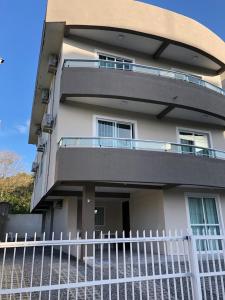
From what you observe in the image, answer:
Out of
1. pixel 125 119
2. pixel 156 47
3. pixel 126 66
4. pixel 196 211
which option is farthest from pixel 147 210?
pixel 156 47

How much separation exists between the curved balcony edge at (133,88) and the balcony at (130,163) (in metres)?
2.10

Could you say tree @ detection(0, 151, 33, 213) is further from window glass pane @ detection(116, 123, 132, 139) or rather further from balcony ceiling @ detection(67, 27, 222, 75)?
balcony ceiling @ detection(67, 27, 222, 75)

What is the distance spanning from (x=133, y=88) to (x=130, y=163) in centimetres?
356

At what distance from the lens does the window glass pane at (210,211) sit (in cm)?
1309

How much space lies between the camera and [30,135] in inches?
1025

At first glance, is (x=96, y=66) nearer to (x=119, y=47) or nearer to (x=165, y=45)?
(x=119, y=47)

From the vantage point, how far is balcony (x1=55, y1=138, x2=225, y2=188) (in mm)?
10141

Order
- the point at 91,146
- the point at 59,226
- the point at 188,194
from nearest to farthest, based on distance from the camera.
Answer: the point at 91,146
the point at 188,194
the point at 59,226

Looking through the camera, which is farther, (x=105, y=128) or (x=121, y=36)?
(x=121, y=36)

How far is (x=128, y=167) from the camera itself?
34.5 ft

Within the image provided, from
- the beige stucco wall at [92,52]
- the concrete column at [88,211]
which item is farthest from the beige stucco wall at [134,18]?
the concrete column at [88,211]

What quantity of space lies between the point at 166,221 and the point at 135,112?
5.39 metres

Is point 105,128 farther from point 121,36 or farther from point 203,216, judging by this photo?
point 203,216

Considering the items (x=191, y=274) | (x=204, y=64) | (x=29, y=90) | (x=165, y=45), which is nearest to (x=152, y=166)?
(x=191, y=274)
